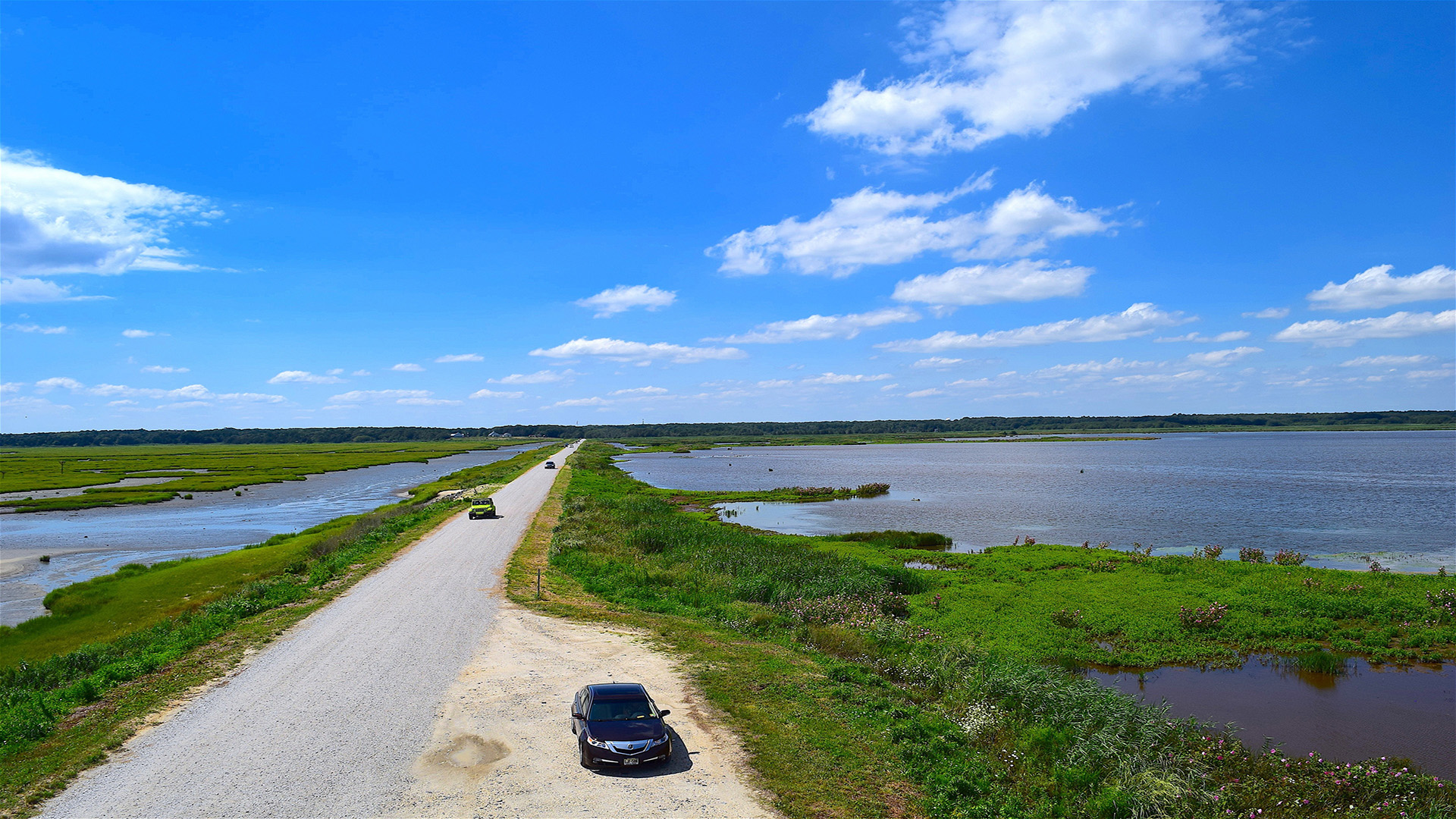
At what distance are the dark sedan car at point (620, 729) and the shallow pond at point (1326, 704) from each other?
49.6 feet

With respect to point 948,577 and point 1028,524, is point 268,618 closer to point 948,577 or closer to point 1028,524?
point 948,577

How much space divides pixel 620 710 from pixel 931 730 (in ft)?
22.1

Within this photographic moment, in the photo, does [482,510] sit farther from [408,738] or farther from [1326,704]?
[1326,704]

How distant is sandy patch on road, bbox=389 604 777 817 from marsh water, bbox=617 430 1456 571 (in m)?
32.7

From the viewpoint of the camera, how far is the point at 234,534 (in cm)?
6206

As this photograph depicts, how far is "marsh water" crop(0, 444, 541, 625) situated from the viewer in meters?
Answer: 44.8

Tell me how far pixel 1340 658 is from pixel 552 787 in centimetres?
2615

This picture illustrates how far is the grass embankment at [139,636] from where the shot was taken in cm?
1476

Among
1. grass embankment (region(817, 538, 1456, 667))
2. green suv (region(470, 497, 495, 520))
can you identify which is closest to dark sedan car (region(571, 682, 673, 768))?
grass embankment (region(817, 538, 1456, 667))

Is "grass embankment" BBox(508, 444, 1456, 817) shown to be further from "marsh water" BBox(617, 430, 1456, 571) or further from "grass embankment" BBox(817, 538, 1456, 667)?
"marsh water" BBox(617, 430, 1456, 571)

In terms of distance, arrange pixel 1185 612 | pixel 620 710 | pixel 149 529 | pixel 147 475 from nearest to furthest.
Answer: pixel 620 710 → pixel 1185 612 → pixel 149 529 → pixel 147 475

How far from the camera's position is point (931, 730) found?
15742mm

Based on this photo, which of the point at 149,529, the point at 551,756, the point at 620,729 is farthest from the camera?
the point at 149,529

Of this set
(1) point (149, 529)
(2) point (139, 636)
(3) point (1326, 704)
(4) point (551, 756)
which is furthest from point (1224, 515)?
(1) point (149, 529)
